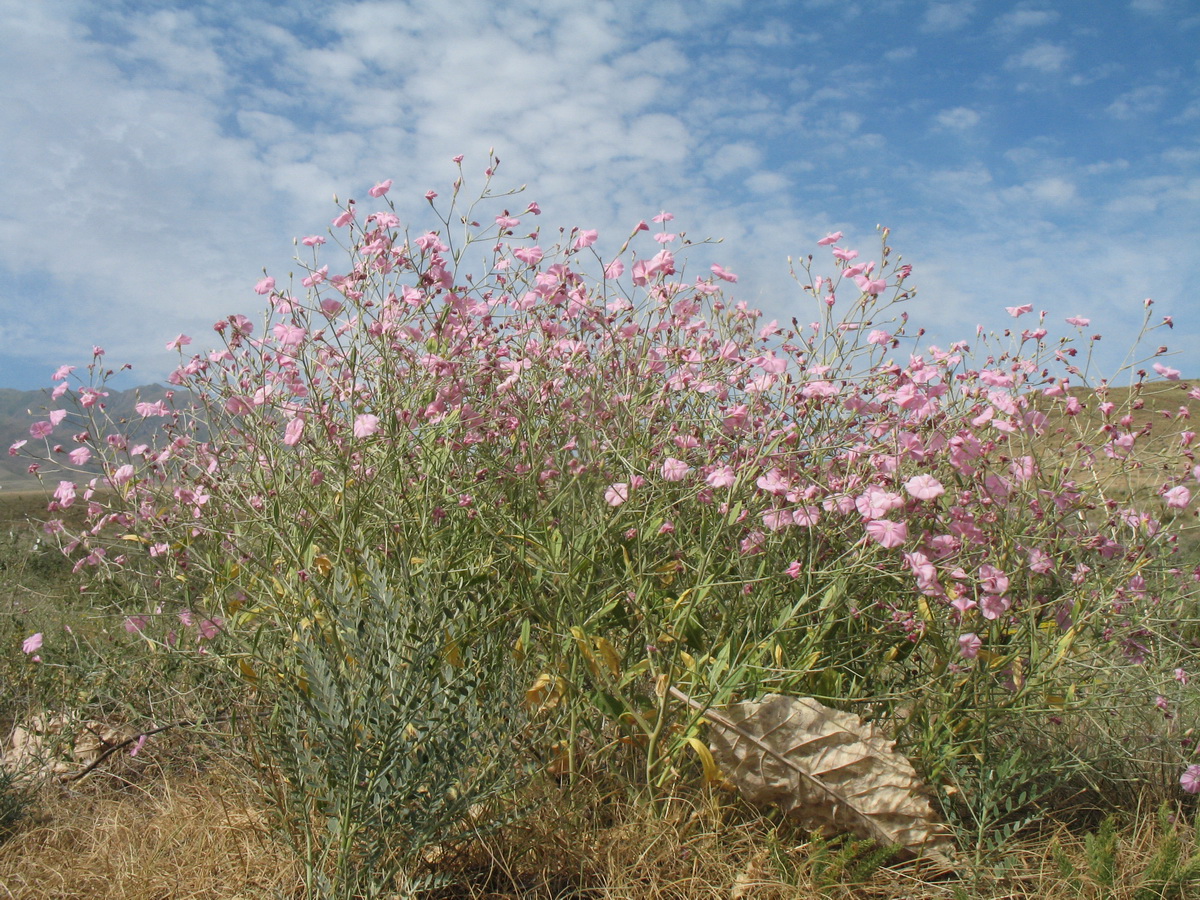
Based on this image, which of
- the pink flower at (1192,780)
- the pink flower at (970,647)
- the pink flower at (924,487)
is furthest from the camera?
the pink flower at (1192,780)

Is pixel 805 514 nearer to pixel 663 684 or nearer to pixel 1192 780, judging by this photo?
pixel 663 684

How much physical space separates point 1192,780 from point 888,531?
59.9 inches

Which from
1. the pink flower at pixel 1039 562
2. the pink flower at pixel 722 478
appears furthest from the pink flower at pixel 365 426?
the pink flower at pixel 1039 562

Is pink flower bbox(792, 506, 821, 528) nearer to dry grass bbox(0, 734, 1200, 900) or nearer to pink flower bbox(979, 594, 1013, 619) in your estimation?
pink flower bbox(979, 594, 1013, 619)

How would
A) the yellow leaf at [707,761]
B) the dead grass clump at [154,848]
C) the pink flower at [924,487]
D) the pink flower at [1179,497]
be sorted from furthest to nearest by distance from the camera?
the pink flower at [1179,497] → the pink flower at [924,487] → the dead grass clump at [154,848] → the yellow leaf at [707,761]

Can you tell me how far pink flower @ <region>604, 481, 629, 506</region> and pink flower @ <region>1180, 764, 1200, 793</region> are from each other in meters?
2.11

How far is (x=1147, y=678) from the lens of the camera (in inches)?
111

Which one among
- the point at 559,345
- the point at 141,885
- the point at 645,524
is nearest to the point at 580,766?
the point at 645,524

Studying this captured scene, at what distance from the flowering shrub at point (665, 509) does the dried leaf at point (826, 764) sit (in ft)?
0.38

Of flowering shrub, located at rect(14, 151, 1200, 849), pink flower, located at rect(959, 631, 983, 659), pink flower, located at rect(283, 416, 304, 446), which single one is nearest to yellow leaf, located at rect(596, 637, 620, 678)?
flowering shrub, located at rect(14, 151, 1200, 849)

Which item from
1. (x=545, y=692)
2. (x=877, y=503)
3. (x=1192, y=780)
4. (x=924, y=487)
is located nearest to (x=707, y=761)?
(x=545, y=692)

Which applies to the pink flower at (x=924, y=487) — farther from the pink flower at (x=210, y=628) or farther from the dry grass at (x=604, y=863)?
the pink flower at (x=210, y=628)

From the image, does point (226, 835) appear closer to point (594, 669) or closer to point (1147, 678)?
point (594, 669)

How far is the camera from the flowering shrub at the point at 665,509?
2451mm
